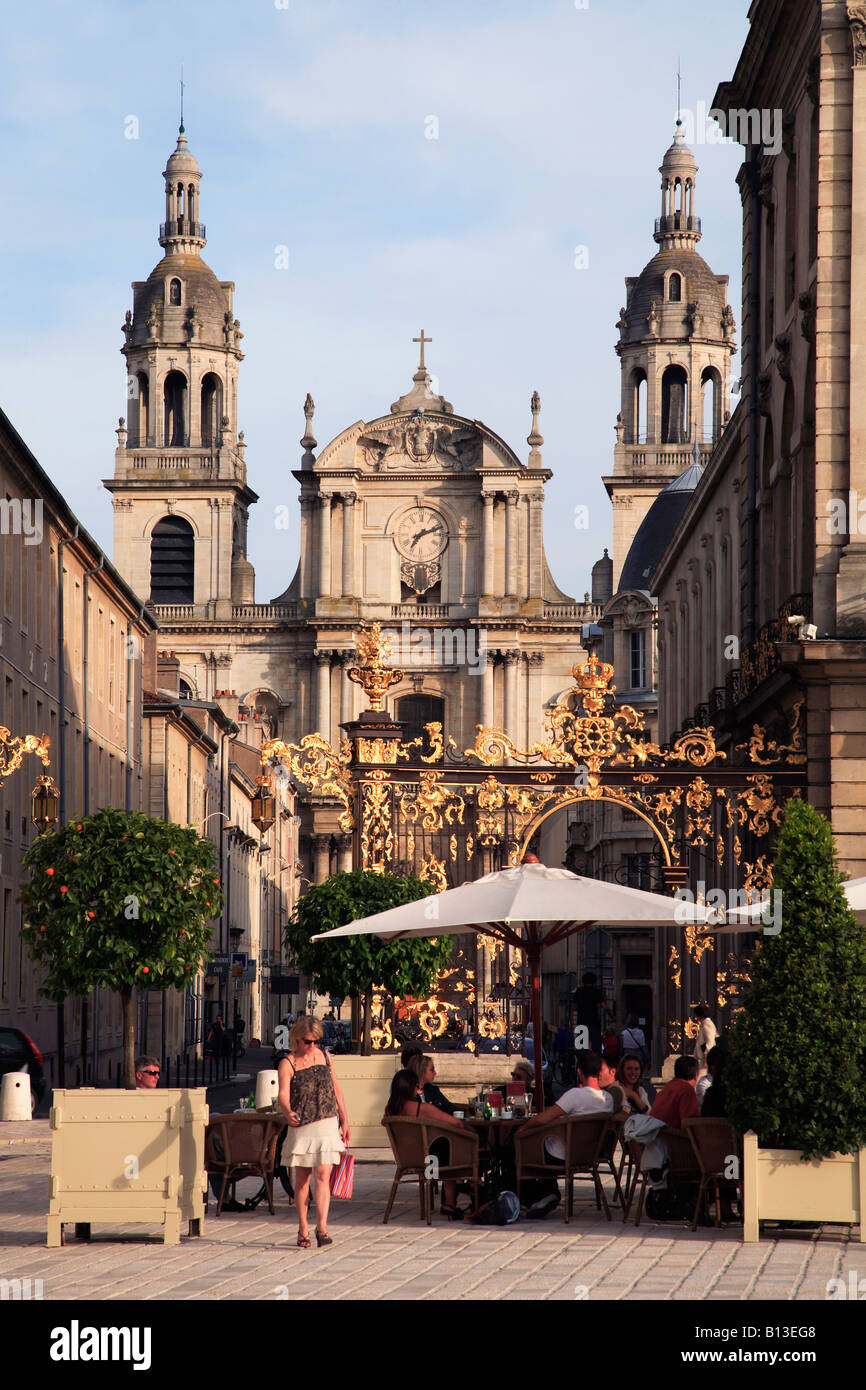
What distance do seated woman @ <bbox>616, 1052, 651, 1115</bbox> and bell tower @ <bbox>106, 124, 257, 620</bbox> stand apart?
70.2m

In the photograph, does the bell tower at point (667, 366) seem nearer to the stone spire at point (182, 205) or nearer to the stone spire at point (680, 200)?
the stone spire at point (680, 200)

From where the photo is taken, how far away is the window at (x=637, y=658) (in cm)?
7200

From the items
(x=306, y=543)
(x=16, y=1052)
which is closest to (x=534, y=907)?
(x=16, y=1052)

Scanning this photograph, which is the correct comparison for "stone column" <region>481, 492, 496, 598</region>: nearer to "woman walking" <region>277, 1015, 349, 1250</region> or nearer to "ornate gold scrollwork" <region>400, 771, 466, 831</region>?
"ornate gold scrollwork" <region>400, 771, 466, 831</region>

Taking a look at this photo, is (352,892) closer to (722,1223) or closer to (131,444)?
(722,1223)

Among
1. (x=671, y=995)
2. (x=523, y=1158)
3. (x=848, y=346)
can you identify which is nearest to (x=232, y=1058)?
(x=671, y=995)

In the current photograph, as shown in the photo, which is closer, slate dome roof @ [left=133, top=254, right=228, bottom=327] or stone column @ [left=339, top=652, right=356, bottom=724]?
stone column @ [left=339, top=652, right=356, bottom=724]

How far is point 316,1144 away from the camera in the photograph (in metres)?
14.0

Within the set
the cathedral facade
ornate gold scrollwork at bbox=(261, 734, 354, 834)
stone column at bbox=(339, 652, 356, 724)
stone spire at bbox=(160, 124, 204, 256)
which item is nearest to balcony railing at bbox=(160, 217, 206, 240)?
stone spire at bbox=(160, 124, 204, 256)

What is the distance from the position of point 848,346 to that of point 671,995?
350 inches

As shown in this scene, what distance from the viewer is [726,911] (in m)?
18.9

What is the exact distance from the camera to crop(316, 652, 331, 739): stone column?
83562 millimetres

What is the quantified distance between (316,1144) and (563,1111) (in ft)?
6.89

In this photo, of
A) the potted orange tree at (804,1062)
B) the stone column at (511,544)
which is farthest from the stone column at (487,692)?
the potted orange tree at (804,1062)
